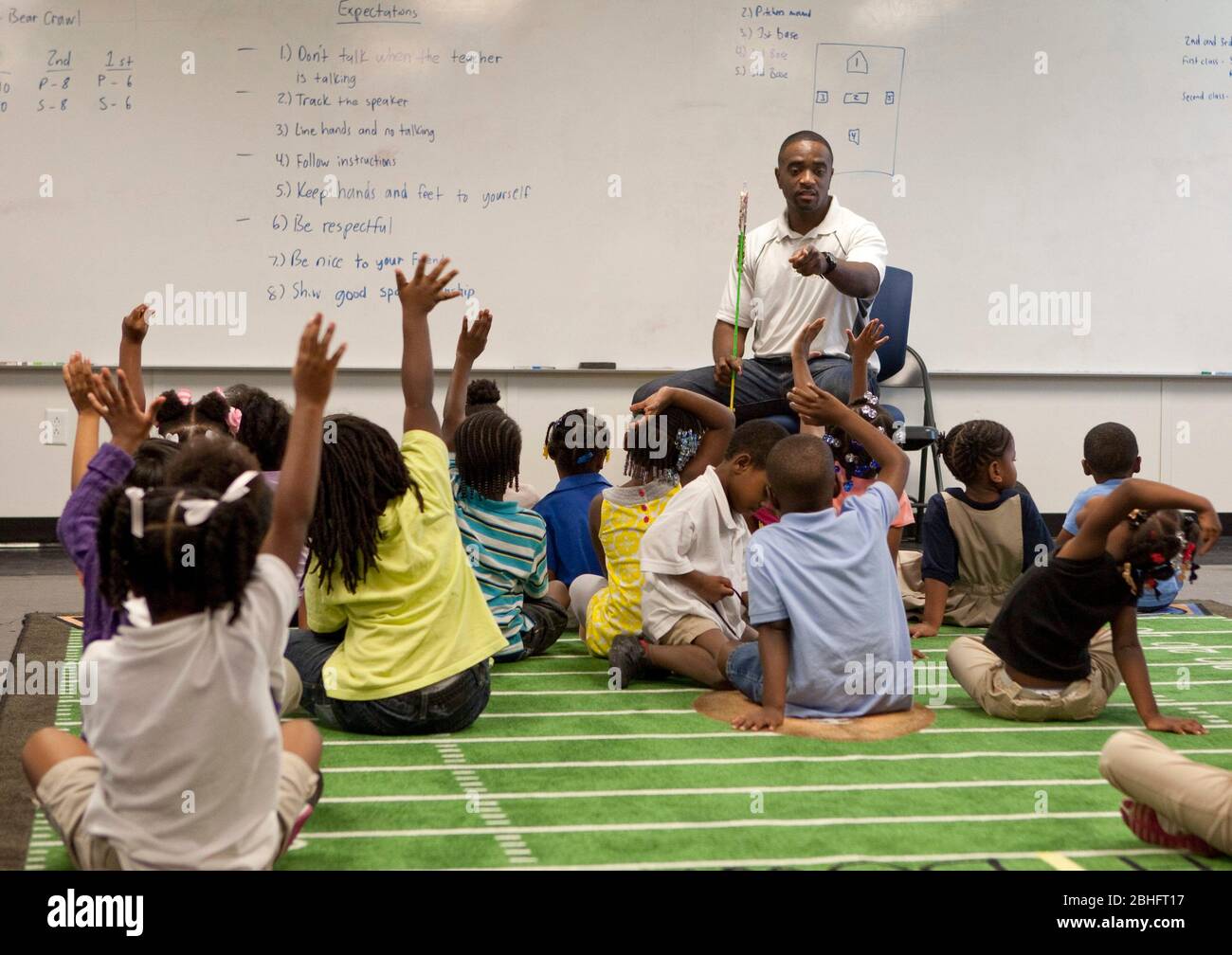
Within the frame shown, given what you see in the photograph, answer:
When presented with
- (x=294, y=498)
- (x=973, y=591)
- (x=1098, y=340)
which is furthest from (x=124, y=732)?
(x=1098, y=340)

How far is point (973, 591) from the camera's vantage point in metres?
4.38

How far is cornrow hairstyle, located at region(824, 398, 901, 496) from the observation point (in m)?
4.04

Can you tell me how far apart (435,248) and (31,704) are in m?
3.28

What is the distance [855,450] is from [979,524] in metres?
0.47

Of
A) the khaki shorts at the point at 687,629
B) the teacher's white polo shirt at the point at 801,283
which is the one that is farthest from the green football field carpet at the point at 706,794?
the teacher's white polo shirt at the point at 801,283

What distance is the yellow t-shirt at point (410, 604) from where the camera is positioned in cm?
285

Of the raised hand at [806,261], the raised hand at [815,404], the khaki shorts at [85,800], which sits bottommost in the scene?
the khaki shorts at [85,800]

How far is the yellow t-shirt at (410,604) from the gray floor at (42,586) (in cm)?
143

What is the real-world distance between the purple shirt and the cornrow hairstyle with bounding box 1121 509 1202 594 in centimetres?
196

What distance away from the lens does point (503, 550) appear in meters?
3.71

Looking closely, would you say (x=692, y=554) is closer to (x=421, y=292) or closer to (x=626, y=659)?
(x=626, y=659)

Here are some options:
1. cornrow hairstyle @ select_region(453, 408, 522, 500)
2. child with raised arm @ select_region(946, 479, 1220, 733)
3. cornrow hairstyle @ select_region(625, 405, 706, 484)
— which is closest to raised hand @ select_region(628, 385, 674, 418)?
cornrow hairstyle @ select_region(625, 405, 706, 484)

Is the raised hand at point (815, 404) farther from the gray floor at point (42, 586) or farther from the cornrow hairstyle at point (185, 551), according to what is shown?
the gray floor at point (42, 586)

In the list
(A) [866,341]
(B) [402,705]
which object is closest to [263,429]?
(B) [402,705]
